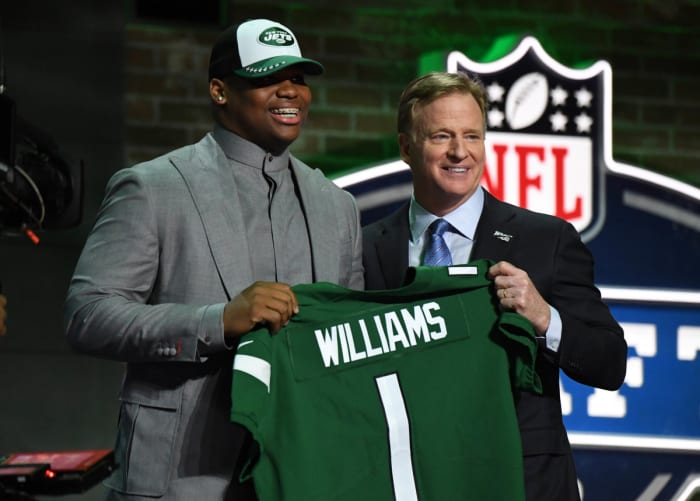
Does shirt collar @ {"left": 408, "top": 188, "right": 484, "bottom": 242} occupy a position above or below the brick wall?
below

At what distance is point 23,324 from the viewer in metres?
4.10

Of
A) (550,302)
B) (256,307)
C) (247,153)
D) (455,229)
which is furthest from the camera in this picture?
(455,229)

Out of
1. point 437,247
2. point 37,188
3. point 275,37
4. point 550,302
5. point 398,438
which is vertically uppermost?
point 275,37

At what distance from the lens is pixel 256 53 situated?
211 cm

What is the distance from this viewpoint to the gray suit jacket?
196 centimetres

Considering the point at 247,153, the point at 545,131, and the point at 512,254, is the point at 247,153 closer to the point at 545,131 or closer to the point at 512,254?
the point at 512,254

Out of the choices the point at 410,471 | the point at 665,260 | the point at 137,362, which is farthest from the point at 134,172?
the point at 665,260

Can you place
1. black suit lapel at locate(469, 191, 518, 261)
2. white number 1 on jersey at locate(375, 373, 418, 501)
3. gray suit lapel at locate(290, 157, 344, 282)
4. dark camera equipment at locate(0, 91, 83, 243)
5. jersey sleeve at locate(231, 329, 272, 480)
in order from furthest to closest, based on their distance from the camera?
dark camera equipment at locate(0, 91, 83, 243) → black suit lapel at locate(469, 191, 518, 261) → gray suit lapel at locate(290, 157, 344, 282) → white number 1 on jersey at locate(375, 373, 418, 501) → jersey sleeve at locate(231, 329, 272, 480)

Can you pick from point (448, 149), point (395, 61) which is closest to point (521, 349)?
point (448, 149)

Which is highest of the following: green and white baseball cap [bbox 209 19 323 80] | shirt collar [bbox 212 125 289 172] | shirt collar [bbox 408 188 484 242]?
green and white baseball cap [bbox 209 19 323 80]

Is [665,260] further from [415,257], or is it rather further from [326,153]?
[415,257]

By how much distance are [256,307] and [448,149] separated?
664 mm

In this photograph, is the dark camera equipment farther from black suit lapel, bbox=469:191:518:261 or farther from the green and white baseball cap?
black suit lapel, bbox=469:191:518:261

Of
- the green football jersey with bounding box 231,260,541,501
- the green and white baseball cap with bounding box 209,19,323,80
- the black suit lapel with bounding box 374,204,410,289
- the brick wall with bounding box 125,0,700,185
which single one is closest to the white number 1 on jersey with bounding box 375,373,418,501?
the green football jersey with bounding box 231,260,541,501
